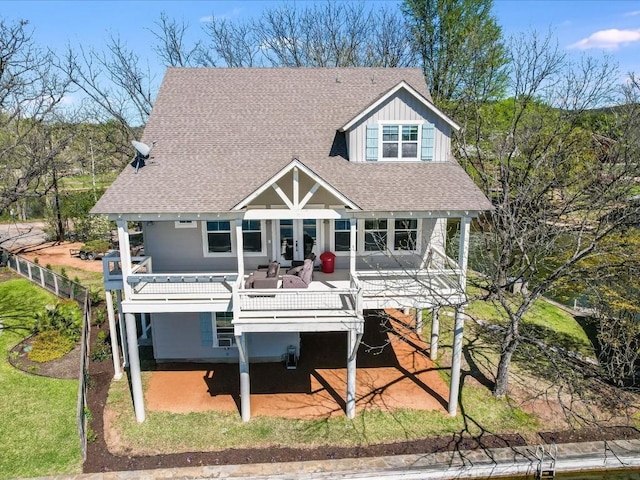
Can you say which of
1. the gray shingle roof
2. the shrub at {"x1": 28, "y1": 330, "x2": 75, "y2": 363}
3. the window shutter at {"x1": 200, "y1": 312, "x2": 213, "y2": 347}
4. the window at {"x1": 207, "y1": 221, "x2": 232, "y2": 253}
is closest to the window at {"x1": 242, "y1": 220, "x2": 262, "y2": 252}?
the window at {"x1": 207, "y1": 221, "x2": 232, "y2": 253}

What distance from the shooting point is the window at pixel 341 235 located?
15.2 metres

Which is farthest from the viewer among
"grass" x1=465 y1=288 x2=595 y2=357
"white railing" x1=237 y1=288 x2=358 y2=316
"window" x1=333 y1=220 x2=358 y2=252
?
"grass" x1=465 y1=288 x2=595 y2=357

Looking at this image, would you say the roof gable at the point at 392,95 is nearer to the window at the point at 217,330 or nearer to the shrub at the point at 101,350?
the window at the point at 217,330

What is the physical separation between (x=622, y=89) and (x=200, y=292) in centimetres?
1819

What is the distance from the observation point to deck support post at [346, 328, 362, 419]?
40.1 feet

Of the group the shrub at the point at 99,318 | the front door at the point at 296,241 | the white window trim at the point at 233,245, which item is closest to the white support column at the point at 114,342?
the white window trim at the point at 233,245

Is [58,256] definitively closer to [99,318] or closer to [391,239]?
[99,318]

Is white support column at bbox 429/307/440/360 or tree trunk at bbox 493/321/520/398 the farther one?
white support column at bbox 429/307/440/360

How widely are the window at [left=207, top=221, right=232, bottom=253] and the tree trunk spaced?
367 inches

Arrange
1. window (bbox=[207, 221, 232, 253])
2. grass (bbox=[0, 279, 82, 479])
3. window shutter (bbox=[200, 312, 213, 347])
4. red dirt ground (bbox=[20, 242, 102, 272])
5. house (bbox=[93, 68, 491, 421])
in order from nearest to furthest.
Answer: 1. grass (bbox=[0, 279, 82, 479])
2. house (bbox=[93, 68, 491, 421])
3. window (bbox=[207, 221, 232, 253])
4. window shutter (bbox=[200, 312, 213, 347])
5. red dirt ground (bbox=[20, 242, 102, 272])

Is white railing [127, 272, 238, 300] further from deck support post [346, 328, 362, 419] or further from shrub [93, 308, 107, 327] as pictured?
shrub [93, 308, 107, 327]

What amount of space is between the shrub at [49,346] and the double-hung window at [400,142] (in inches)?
532

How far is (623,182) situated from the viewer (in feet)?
48.4

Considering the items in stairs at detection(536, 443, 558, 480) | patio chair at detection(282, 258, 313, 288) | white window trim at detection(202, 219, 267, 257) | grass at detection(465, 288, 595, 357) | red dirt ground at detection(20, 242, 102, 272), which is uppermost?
white window trim at detection(202, 219, 267, 257)
